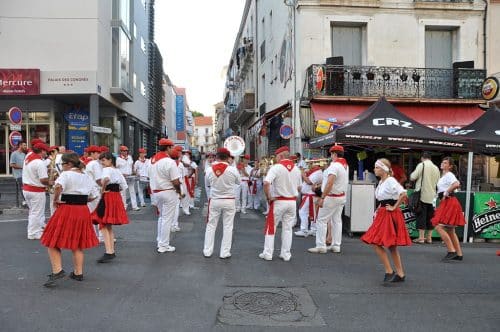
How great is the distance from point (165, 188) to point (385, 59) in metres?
12.3

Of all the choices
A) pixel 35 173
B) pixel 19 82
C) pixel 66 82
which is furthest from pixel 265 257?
pixel 19 82

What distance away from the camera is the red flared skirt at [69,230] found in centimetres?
602

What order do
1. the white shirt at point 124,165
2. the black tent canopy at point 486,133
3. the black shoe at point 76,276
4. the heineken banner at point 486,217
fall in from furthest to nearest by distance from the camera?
the white shirt at point 124,165, the black tent canopy at point 486,133, the heineken banner at point 486,217, the black shoe at point 76,276

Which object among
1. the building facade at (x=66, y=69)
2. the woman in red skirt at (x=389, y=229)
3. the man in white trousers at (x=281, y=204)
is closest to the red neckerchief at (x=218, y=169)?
the man in white trousers at (x=281, y=204)

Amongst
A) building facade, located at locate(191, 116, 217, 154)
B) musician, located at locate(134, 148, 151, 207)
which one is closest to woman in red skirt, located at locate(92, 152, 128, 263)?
musician, located at locate(134, 148, 151, 207)

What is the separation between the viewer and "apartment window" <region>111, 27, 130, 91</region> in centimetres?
2266

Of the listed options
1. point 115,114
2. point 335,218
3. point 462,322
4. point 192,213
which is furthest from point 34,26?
point 462,322

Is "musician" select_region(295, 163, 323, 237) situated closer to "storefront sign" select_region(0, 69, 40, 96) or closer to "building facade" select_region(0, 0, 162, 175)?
"building facade" select_region(0, 0, 162, 175)

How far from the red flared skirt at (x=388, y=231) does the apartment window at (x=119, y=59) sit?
60.4ft

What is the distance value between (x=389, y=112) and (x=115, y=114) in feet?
57.3

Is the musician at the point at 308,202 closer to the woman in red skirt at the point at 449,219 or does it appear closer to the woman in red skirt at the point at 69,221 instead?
the woman in red skirt at the point at 449,219

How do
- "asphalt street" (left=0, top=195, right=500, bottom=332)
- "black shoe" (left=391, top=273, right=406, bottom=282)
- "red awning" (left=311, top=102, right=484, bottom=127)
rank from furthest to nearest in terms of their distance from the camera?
"red awning" (left=311, top=102, right=484, bottom=127)
"black shoe" (left=391, top=273, right=406, bottom=282)
"asphalt street" (left=0, top=195, right=500, bottom=332)

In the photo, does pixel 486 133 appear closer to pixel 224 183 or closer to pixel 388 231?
pixel 388 231

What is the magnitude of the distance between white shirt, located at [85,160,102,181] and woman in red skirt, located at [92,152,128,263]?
320mm
